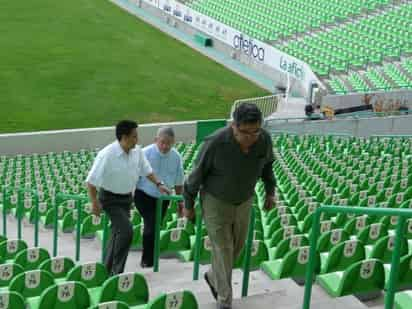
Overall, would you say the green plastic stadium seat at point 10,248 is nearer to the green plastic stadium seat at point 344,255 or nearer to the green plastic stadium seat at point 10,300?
the green plastic stadium seat at point 10,300

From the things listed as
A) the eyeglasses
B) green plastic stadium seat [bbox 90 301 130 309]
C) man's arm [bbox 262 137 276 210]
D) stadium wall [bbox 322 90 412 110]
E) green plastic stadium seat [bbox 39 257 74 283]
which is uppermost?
stadium wall [bbox 322 90 412 110]

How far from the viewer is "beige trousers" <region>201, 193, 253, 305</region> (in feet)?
13.4

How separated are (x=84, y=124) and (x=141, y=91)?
180 inches

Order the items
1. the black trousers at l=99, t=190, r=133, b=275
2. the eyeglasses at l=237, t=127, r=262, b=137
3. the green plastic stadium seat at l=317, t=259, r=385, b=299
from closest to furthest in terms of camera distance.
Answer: the eyeglasses at l=237, t=127, r=262, b=137 → the green plastic stadium seat at l=317, t=259, r=385, b=299 → the black trousers at l=99, t=190, r=133, b=275

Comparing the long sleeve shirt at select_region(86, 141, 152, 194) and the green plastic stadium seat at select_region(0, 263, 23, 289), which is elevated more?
the long sleeve shirt at select_region(86, 141, 152, 194)

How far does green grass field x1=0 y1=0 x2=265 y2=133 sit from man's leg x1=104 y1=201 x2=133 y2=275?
15.3 meters

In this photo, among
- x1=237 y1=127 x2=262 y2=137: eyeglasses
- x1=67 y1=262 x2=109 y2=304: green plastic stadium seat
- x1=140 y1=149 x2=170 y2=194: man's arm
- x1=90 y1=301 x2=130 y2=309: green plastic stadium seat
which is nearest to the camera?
x1=90 y1=301 x2=130 y2=309: green plastic stadium seat

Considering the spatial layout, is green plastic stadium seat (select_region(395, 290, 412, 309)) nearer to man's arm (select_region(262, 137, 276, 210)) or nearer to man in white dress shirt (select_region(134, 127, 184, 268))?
man's arm (select_region(262, 137, 276, 210))

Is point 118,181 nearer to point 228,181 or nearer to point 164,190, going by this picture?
point 164,190

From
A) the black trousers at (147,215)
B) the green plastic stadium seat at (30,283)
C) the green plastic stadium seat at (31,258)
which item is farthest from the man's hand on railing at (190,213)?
the black trousers at (147,215)

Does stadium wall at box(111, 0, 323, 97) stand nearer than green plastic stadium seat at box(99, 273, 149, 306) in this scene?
No

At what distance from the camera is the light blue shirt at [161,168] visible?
6168 millimetres

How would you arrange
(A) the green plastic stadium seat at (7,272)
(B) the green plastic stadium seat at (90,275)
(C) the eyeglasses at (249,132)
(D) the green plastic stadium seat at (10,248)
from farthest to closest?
(D) the green plastic stadium seat at (10,248), (A) the green plastic stadium seat at (7,272), (B) the green plastic stadium seat at (90,275), (C) the eyeglasses at (249,132)

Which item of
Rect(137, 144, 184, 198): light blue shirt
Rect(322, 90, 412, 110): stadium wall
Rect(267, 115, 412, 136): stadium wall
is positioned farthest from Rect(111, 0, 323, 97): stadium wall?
Rect(137, 144, 184, 198): light blue shirt
